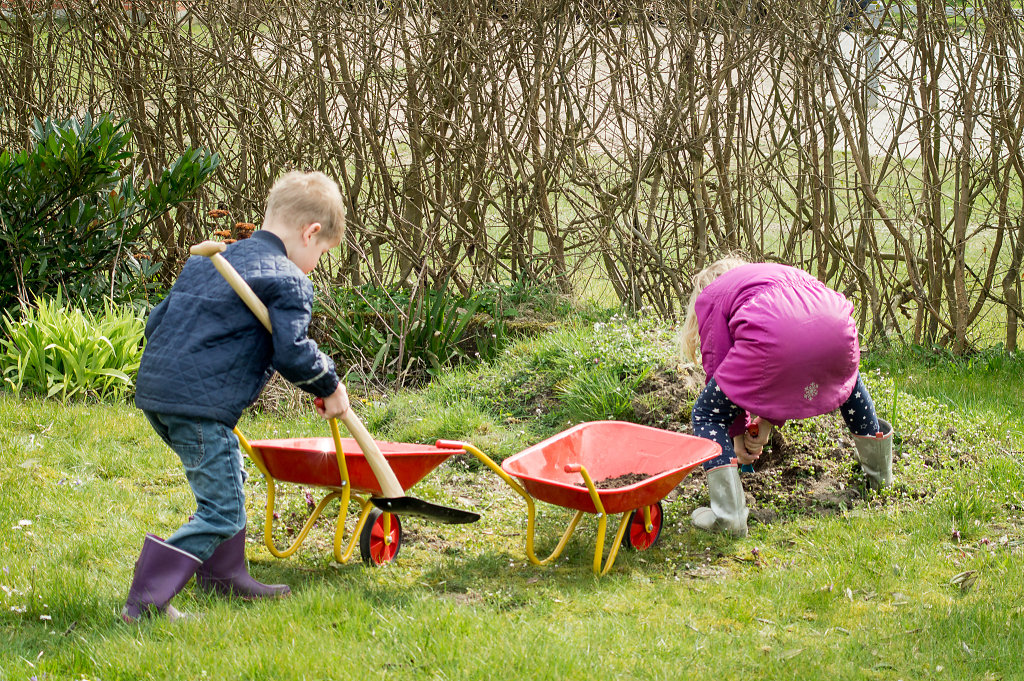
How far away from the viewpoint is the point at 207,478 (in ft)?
10.1

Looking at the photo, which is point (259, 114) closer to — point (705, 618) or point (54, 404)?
point (54, 404)

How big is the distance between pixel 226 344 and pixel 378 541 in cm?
104

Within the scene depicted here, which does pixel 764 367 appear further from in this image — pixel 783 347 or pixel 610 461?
pixel 610 461

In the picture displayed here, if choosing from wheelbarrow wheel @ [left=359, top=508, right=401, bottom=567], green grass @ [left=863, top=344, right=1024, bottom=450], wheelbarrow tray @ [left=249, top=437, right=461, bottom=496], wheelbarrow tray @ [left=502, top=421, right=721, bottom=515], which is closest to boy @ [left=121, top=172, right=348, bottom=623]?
wheelbarrow tray @ [left=249, top=437, right=461, bottom=496]

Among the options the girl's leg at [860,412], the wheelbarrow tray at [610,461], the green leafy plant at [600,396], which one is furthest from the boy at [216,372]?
the girl's leg at [860,412]

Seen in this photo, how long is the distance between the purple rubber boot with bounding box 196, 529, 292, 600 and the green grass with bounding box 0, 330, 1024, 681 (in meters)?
0.07

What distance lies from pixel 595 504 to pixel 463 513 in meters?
0.47

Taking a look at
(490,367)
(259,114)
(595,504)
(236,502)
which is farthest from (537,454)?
(259,114)

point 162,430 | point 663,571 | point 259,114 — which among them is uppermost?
point 259,114

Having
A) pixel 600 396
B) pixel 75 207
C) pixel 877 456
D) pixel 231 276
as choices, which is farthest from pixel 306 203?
pixel 75 207

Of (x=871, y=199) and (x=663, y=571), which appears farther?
(x=871, y=199)

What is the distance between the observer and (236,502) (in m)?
3.13

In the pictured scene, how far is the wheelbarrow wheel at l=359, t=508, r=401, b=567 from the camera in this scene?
356cm

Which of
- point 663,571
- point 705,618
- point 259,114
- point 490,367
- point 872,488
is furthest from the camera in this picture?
point 259,114
